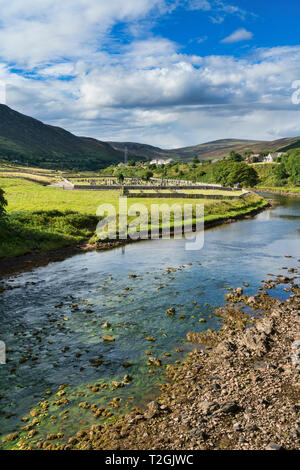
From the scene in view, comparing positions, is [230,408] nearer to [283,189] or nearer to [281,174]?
[283,189]

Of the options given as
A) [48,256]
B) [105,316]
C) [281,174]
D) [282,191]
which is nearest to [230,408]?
[105,316]

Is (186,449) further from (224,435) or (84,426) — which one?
(84,426)

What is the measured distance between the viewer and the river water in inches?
666

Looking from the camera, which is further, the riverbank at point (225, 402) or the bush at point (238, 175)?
the bush at point (238, 175)

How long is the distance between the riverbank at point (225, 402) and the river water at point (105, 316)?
3.90ft

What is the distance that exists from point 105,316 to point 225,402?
42.5 feet

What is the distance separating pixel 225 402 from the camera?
15359 millimetres

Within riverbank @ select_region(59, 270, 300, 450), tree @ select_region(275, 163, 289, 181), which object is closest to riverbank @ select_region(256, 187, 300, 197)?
tree @ select_region(275, 163, 289, 181)

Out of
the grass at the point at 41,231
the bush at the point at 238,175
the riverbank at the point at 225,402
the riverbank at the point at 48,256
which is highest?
the bush at the point at 238,175

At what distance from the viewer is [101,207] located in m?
74.9

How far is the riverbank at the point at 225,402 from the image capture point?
13.3m

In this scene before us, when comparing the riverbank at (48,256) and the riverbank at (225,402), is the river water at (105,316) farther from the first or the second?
the riverbank at (48,256)

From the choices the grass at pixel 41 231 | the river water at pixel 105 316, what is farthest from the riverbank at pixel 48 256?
the river water at pixel 105 316

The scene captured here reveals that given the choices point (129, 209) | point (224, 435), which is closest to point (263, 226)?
point (129, 209)
